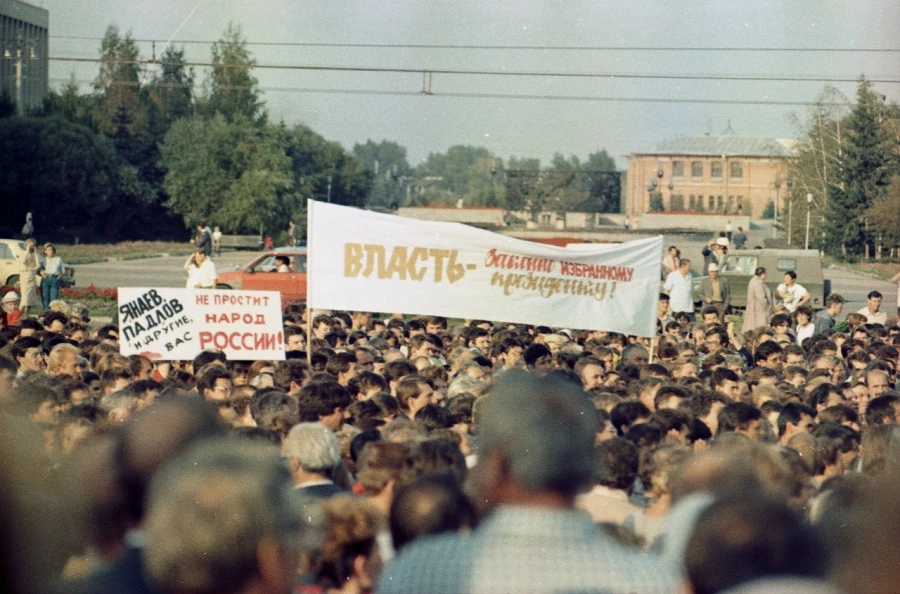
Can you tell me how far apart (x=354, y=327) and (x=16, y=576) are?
11.1 metres

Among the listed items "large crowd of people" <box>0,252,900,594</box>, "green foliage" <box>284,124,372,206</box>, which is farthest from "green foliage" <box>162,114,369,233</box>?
"large crowd of people" <box>0,252,900,594</box>

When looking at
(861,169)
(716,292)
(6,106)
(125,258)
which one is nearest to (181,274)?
(125,258)

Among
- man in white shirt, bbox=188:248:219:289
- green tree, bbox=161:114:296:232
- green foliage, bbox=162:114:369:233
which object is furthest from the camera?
green foliage, bbox=162:114:369:233

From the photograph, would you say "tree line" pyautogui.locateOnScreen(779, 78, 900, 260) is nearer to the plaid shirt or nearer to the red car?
the red car

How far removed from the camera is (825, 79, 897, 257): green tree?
62000 millimetres

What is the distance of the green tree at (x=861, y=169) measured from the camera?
62.0 metres

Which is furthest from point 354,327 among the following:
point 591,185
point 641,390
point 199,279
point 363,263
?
point 591,185

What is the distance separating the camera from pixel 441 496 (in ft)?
12.9

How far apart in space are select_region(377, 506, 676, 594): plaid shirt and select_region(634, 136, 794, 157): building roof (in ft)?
384

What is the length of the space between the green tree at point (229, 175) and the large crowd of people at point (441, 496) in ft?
190

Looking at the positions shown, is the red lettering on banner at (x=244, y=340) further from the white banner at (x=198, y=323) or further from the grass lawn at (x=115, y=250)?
the grass lawn at (x=115, y=250)

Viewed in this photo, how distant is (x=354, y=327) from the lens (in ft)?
49.3

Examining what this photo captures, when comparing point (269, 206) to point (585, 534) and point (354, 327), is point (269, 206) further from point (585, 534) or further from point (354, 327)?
point (585, 534)

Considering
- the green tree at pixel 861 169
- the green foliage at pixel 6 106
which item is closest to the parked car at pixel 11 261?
the green foliage at pixel 6 106
